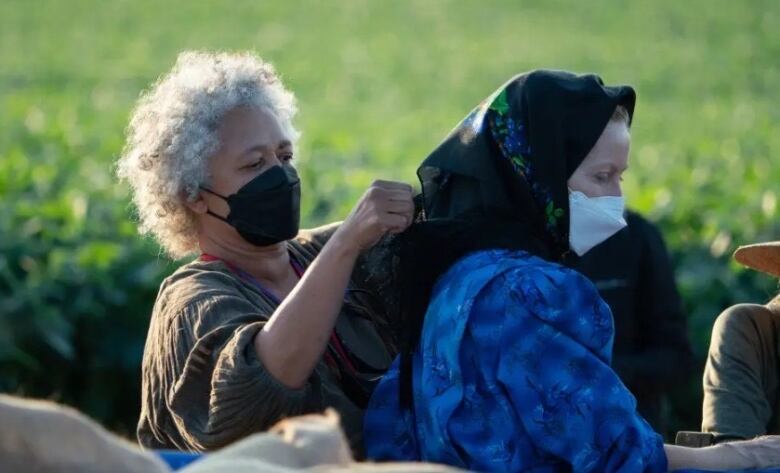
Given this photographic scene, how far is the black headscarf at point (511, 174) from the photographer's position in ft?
13.4

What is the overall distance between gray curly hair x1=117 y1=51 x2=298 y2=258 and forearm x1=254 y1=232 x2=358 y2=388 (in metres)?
0.70

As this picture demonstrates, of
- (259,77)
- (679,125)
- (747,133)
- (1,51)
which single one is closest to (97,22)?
(1,51)

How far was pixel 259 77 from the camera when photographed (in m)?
4.94

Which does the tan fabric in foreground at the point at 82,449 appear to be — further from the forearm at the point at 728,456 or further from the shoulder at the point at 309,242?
the shoulder at the point at 309,242

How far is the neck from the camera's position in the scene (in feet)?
15.9

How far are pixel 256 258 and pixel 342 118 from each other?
677 inches

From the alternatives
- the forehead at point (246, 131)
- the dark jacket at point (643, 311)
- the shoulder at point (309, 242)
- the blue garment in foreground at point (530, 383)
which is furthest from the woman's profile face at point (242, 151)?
the dark jacket at point (643, 311)

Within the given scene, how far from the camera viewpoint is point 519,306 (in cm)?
393

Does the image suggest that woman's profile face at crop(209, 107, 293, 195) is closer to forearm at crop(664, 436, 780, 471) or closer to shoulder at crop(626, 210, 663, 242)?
forearm at crop(664, 436, 780, 471)

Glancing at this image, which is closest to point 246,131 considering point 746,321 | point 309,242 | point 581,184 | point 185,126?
point 185,126

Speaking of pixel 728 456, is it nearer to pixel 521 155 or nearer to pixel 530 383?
pixel 530 383

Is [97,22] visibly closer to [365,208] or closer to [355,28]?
[355,28]

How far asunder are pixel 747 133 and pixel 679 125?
297 cm

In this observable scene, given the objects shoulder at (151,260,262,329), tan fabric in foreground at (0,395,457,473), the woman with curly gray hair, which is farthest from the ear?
tan fabric in foreground at (0,395,457,473)
